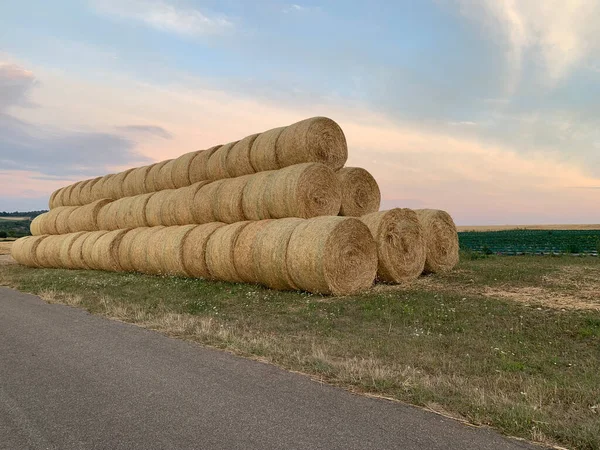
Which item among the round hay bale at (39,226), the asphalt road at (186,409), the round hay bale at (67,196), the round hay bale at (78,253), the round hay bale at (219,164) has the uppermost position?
the round hay bale at (219,164)

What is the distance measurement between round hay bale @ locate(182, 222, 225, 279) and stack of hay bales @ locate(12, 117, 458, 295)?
0.13 ft

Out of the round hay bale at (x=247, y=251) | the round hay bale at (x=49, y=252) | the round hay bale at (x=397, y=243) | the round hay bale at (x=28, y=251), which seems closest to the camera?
the round hay bale at (x=397, y=243)

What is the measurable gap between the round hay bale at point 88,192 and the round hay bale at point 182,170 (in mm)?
8506

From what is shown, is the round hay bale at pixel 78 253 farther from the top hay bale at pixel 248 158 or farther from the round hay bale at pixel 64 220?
the round hay bale at pixel 64 220

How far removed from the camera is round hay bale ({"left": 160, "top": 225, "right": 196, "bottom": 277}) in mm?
19375

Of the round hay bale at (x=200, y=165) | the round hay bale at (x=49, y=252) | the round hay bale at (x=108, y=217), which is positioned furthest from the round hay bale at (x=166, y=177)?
the round hay bale at (x=49, y=252)

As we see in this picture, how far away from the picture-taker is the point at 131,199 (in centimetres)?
2531

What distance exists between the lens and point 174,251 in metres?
19.5

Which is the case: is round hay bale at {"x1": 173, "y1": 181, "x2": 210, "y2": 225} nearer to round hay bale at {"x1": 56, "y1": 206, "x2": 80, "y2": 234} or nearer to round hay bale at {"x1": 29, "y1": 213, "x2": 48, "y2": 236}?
round hay bale at {"x1": 56, "y1": 206, "x2": 80, "y2": 234}

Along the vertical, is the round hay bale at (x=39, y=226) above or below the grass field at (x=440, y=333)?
above

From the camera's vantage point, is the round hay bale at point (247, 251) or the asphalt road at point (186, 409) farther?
the round hay bale at point (247, 251)

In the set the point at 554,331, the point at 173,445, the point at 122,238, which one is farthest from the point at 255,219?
the point at 173,445

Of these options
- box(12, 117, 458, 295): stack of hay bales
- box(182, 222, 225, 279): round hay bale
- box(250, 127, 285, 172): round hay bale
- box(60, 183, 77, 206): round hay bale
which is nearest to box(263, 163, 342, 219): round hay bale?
box(12, 117, 458, 295): stack of hay bales

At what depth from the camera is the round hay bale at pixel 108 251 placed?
23.6m
